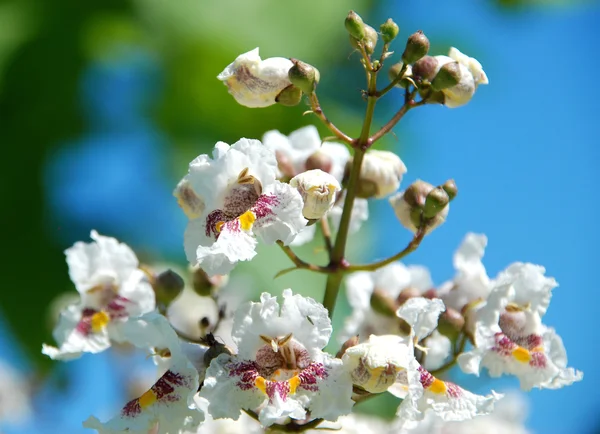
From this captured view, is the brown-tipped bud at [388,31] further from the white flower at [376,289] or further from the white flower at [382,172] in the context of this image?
the white flower at [376,289]

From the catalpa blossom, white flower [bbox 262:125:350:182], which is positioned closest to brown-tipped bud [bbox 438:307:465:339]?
the catalpa blossom

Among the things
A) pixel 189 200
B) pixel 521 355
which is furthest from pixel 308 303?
pixel 521 355

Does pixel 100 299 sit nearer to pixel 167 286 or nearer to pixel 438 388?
pixel 167 286

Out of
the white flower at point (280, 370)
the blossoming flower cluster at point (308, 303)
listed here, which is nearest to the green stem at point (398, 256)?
the blossoming flower cluster at point (308, 303)

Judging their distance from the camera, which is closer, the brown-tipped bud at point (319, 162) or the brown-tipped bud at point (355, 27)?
the brown-tipped bud at point (355, 27)

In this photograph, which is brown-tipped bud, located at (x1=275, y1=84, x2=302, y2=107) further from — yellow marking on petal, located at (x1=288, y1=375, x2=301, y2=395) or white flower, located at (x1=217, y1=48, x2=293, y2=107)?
yellow marking on petal, located at (x1=288, y1=375, x2=301, y2=395)
